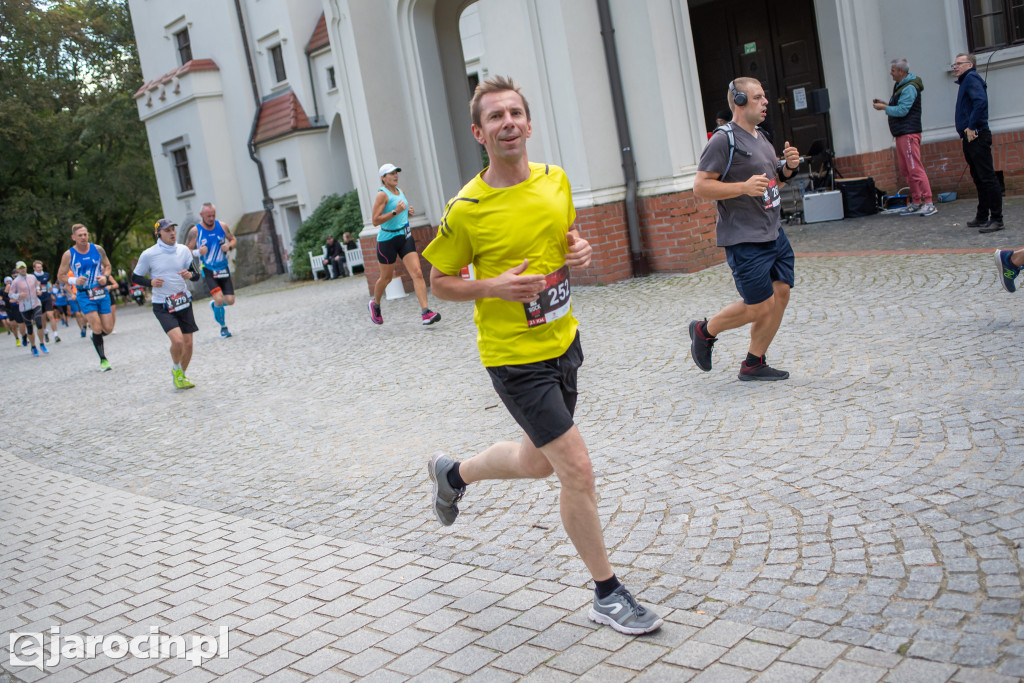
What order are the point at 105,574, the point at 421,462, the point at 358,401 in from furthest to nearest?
the point at 358,401
the point at 421,462
the point at 105,574

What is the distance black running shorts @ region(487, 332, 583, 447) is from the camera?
3.57 meters

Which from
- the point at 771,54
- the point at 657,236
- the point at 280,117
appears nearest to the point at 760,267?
the point at 657,236

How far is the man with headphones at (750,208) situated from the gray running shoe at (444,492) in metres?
2.90

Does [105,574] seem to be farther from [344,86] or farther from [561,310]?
[344,86]

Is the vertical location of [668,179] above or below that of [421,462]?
above

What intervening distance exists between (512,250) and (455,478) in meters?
1.25

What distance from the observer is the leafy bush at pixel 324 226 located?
2878 centimetres

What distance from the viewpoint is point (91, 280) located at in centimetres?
1360

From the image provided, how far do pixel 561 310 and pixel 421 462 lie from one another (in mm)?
2749

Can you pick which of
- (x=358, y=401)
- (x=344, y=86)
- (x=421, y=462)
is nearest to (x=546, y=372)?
(x=421, y=462)

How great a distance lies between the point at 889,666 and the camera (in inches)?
115

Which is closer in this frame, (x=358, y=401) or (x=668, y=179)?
(x=358, y=401)

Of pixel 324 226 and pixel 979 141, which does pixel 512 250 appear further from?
pixel 324 226

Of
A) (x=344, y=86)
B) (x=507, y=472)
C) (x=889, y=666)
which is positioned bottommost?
(x=889, y=666)
